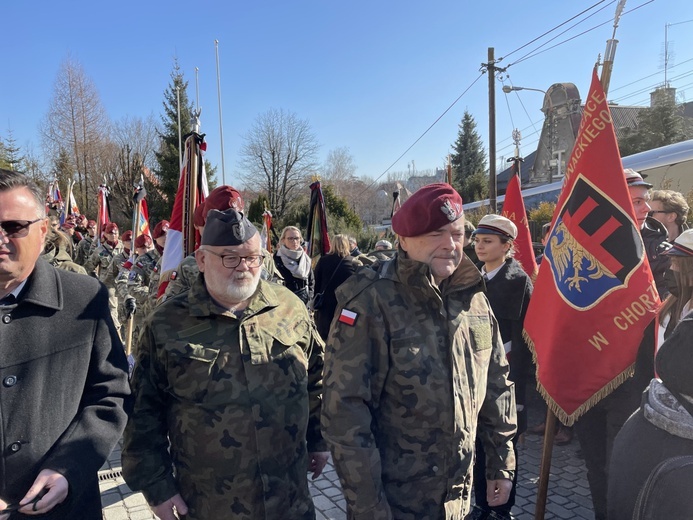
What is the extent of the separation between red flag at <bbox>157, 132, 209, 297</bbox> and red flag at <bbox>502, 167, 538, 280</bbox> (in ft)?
10.5

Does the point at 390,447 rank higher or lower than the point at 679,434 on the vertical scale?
lower

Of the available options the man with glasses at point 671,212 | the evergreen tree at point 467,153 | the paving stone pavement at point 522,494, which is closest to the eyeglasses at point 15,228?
the paving stone pavement at point 522,494

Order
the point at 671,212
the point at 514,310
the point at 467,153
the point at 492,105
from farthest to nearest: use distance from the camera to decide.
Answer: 1. the point at 467,153
2. the point at 492,105
3. the point at 671,212
4. the point at 514,310

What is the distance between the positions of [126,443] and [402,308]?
1.32 metres

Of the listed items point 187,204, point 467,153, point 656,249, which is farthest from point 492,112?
point 467,153

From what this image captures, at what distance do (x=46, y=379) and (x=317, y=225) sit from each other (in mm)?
7608

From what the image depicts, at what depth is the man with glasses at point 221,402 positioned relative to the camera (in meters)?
2.03

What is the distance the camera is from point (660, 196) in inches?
167

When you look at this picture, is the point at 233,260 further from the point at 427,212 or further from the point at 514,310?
the point at 514,310

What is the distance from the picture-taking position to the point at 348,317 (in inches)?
76.4

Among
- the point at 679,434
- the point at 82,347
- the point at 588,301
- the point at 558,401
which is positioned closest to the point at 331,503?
the point at 558,401

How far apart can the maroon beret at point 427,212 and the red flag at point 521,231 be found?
10.1 feet

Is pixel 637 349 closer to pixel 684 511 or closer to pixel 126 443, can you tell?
pixel 684 511

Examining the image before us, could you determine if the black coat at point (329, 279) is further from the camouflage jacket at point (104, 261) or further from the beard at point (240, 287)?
the beard at point (240, 287)
